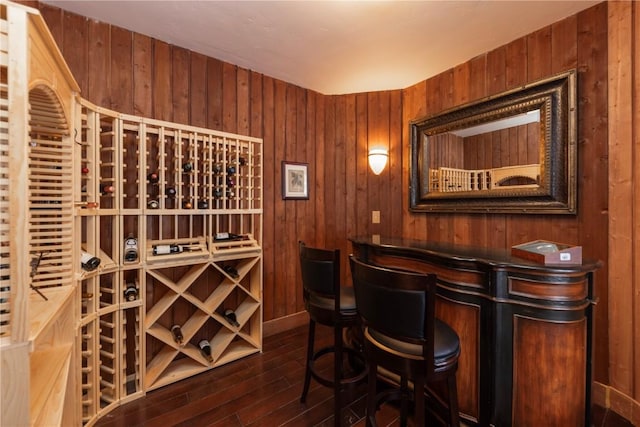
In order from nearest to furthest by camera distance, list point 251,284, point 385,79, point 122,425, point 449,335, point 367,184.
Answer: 1. point 449,335
2. point 122,425
3. point 251,284
4. point 385,79
5. point 367,184

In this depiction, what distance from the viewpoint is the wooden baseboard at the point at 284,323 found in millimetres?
2881

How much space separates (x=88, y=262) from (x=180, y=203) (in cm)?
71

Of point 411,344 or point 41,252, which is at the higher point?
point 41,252

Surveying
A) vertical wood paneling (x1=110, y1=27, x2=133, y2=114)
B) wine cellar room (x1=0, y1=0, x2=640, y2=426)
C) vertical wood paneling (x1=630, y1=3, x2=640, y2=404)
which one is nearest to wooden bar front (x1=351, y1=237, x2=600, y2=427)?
wine cellar room (x1=0, y1=0, x2=640, y2=426)

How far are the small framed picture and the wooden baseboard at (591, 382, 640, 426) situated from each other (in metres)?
2.71

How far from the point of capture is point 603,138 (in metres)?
1.86

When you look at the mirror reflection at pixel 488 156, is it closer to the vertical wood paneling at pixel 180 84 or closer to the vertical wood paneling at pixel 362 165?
the vertical wood paneling at pixel 362 165

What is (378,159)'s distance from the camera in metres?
3.13

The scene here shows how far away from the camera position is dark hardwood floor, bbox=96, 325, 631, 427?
5.71ft

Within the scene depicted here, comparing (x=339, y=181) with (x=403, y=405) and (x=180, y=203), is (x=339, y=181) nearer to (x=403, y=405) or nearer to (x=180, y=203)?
(x=180, y=203)

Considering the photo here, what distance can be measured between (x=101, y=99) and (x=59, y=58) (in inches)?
39.7

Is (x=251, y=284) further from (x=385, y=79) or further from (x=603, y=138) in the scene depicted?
(x=603, y=138)

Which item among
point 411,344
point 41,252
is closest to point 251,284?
point 41,252

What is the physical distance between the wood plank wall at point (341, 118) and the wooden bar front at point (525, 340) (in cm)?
77
